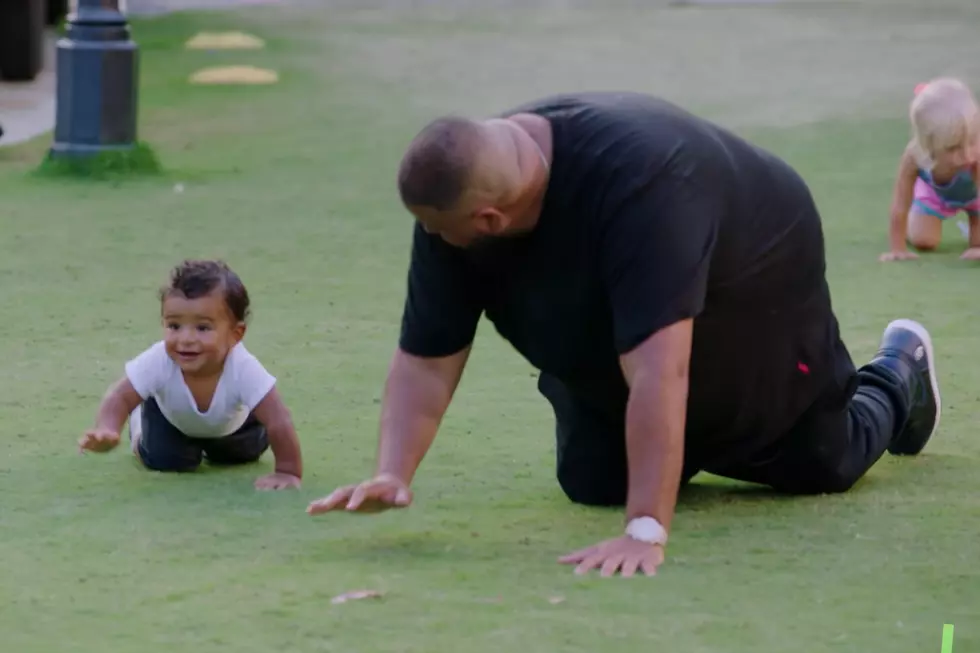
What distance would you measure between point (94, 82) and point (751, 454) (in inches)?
248

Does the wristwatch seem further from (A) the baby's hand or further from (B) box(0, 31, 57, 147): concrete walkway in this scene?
(B) box(0, 31, 57, 147): concrete walkway

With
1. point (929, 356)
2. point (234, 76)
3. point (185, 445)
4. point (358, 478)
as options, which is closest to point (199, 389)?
point (185, 445)

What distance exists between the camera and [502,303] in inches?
148

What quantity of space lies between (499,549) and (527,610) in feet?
1.51

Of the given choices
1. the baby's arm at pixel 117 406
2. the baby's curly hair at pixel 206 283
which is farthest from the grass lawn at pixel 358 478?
the baby's curly hair at pixel 206 283

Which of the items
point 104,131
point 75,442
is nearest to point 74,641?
point 75,442

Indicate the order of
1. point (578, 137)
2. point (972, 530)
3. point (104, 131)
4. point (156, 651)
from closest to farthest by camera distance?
1. point (156, 651)
2. point (578, 137)
3. point (972, 530)
4. point (104, 131)

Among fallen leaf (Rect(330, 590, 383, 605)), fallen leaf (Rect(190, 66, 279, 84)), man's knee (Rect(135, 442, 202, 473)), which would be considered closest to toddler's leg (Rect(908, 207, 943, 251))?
man's knee (Rect(135, 442, 202, 473))

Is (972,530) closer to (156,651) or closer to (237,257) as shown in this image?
(156,651)

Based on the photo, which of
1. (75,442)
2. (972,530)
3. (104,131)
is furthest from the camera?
(104,131)

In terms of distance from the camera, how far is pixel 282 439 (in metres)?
4.35

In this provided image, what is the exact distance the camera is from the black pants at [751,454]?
13.5 ft

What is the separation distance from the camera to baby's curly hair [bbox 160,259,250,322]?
4410mm

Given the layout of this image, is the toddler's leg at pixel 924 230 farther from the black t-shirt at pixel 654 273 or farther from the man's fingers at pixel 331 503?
the man's fingers at pixel 331 503
